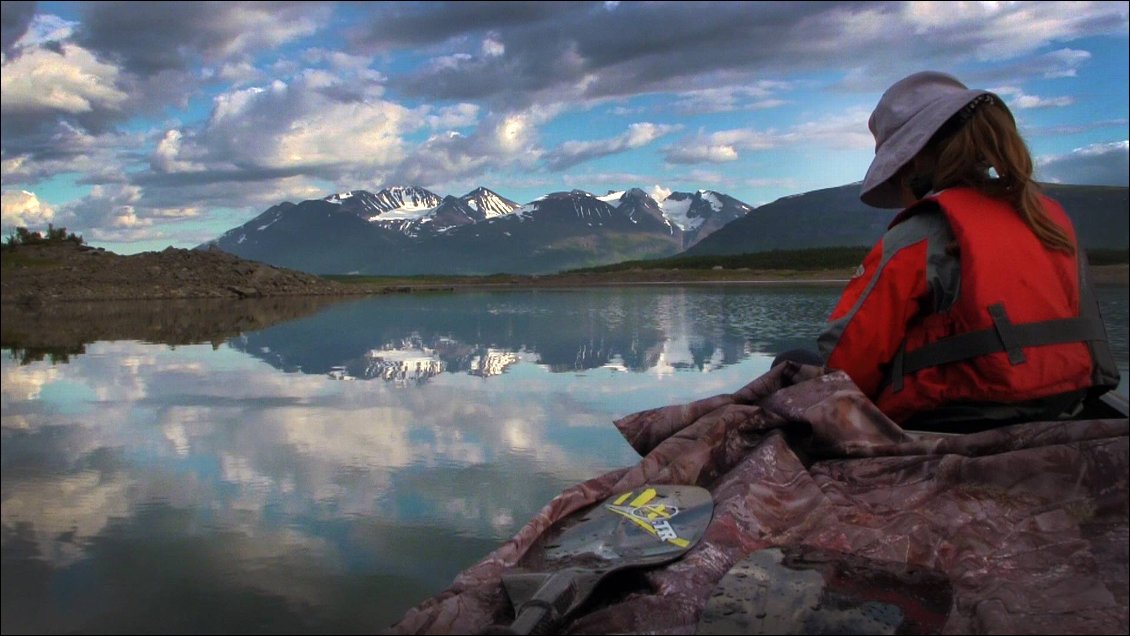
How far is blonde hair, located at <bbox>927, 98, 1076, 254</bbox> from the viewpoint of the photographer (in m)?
2.71

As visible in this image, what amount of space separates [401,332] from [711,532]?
397 inches

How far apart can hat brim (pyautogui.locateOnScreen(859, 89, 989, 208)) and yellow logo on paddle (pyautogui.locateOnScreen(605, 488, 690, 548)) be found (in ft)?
4.72

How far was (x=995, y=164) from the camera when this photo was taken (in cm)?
278

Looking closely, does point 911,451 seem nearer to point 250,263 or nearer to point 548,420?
point 548,420

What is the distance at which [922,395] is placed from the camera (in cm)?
280

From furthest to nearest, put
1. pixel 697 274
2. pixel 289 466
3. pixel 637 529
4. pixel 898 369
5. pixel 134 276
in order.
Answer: pixel 697 274 → pixel 134 276 → pixel 289 466 → pixel 898 369 → pixel 637 529

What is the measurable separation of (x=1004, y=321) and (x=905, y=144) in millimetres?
767

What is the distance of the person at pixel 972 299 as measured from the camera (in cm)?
259

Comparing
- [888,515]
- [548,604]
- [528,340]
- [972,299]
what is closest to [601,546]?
[548,604]

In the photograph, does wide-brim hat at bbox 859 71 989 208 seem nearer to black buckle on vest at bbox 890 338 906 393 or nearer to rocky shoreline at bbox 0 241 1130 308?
black buckle on vest at bbox 890 338 906 393

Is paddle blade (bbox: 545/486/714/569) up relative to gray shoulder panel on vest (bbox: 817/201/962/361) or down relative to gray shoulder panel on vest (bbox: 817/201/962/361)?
down

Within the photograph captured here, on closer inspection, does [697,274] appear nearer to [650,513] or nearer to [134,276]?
[134,276]

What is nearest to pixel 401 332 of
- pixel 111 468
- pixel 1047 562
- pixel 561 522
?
pixel 111 468

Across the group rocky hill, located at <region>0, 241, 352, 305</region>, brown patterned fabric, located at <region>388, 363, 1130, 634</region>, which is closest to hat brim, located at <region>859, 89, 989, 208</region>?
brown patterned fabric, located at <region>388, 363, 1130, 634</region>
